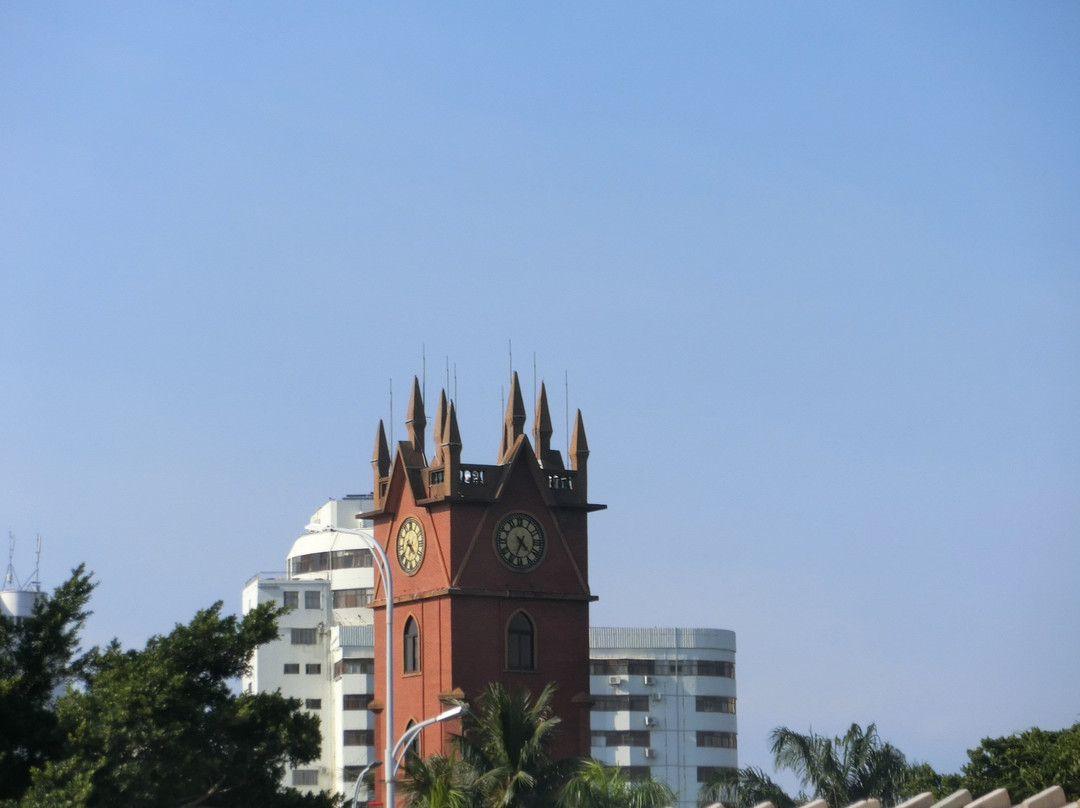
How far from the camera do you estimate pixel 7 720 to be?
42.2m

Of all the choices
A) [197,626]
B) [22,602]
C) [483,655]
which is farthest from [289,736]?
[22,602]

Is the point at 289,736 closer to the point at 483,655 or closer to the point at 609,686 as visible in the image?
the point at 483,655

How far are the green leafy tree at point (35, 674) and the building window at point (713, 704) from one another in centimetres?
8047

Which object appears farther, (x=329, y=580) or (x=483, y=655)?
(x=329, y=580)

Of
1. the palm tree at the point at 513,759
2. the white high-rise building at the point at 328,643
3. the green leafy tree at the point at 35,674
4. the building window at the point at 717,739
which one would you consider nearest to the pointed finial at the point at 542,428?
the palm tree at the point at 513,759

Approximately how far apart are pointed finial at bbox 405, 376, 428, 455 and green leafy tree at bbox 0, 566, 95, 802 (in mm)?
22779

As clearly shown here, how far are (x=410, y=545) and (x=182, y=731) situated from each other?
2284cm

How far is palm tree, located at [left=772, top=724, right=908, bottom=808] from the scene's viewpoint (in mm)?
58938

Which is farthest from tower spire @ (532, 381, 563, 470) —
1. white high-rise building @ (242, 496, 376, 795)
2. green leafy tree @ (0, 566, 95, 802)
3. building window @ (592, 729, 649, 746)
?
building window @ (592, 729, 649, 746)

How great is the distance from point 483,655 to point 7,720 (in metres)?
22.4

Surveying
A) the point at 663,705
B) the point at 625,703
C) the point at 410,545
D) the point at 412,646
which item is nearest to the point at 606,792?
the point at 412,646

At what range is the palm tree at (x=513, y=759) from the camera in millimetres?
49406

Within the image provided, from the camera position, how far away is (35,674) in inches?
1726

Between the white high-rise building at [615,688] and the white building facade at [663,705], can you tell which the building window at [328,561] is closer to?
the white high-rise building at [615,688]
